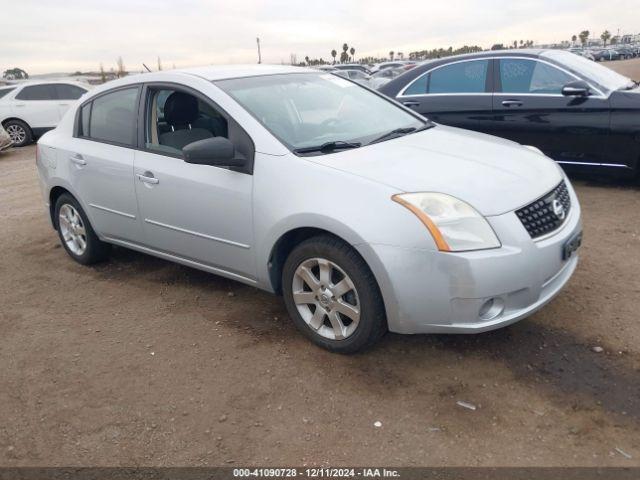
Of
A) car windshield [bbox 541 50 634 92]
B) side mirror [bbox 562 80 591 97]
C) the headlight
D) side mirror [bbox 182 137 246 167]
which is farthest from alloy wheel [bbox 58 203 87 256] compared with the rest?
car windshield [bbox 541 50 634 92]

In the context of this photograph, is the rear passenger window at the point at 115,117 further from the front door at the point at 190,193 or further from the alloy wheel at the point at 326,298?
the alloy wheel at the point at 326,298

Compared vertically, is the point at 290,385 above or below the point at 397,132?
below

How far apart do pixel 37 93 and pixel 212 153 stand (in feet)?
42.7

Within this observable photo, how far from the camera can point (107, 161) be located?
14.4 feet

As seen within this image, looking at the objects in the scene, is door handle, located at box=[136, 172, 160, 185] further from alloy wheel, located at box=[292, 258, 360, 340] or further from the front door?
alloy wheel, located at box=[292, 258, 360, 340]

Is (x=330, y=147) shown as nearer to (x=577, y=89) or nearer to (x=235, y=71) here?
(x=235, y=71)

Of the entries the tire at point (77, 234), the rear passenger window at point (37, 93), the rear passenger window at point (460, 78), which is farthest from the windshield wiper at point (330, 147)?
the rear passenger window at point (37, 93)

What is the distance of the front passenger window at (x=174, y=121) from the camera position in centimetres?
408

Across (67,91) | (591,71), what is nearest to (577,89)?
(591,71)

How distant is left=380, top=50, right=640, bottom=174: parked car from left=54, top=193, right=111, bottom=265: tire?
4215 mm

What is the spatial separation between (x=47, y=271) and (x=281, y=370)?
114 inches

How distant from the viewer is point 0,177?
33.9 ft

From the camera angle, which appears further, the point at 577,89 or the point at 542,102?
the point at 542,102

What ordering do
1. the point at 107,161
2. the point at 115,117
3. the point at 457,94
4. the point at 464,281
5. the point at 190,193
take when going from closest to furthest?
the point at 464,281
the point at 190,193
the point at 107,161
the point at 115,117
the point at 457,94
